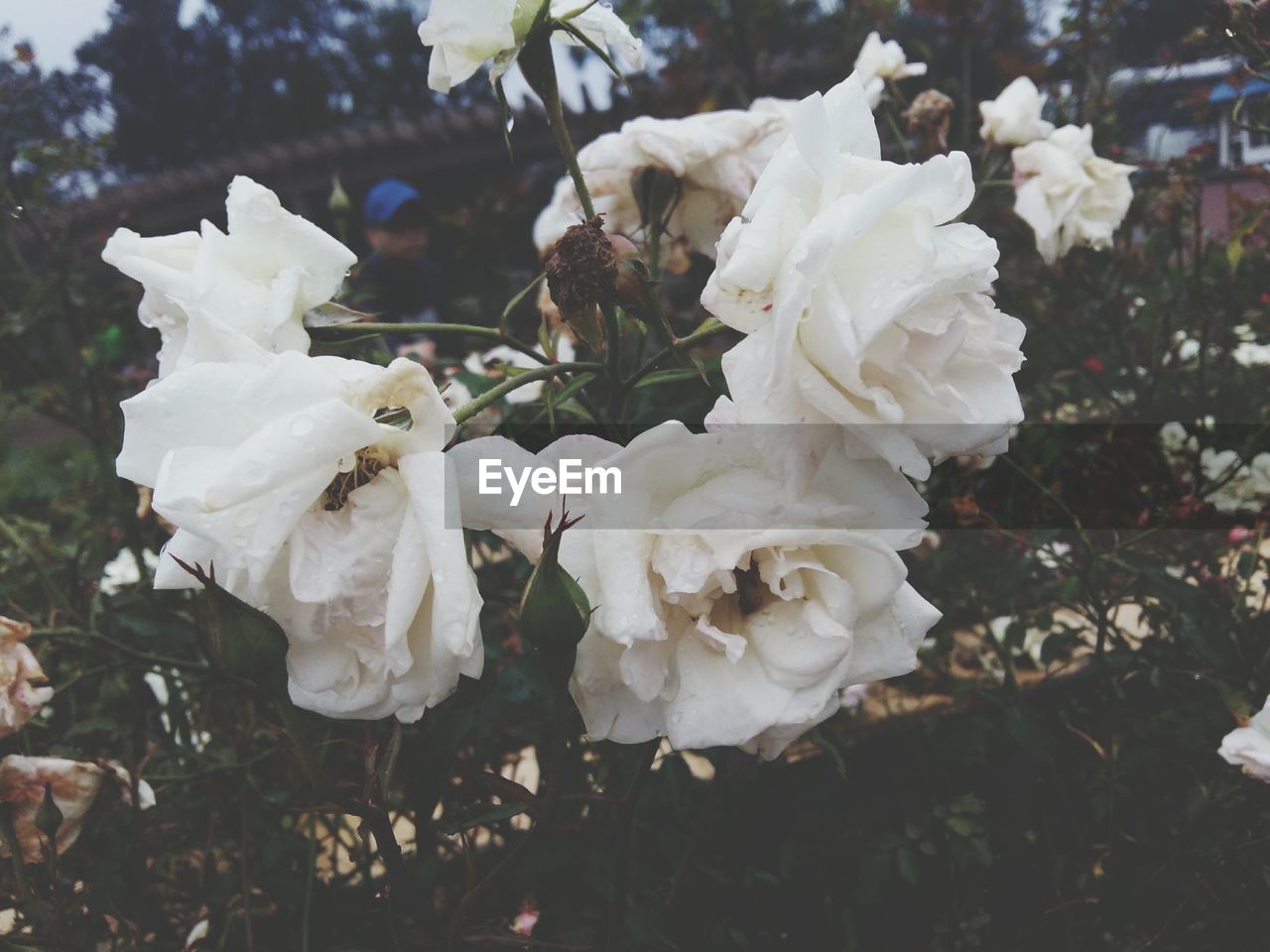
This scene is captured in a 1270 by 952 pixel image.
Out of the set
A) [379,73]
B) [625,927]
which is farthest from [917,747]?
[379,73]

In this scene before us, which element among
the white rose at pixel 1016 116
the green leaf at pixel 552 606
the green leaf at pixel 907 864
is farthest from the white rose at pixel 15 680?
the white rose at pixel 1016 116

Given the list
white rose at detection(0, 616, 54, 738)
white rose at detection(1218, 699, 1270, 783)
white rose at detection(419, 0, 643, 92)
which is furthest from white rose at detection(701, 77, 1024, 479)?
white rose at detection(0, 616, 54, 738)

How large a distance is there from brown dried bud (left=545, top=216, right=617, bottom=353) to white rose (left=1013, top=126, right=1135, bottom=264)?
0.68m

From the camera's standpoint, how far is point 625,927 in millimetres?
683

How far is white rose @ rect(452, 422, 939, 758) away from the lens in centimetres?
40

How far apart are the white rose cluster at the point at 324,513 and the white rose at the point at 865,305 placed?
0.15 m

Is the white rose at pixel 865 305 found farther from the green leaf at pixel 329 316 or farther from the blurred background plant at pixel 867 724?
the green leaf at pixel 329 316

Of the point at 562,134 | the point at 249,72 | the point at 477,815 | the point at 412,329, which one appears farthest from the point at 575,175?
the point at 249,72

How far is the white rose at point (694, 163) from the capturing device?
26.0 inches

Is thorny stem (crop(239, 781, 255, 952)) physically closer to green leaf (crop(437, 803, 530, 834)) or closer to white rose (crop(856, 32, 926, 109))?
green leaf (crop(437, 803, 530, 834))

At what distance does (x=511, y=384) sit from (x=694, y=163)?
30 centimetres

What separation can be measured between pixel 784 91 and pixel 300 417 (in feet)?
12.0

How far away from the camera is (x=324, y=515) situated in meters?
0.39

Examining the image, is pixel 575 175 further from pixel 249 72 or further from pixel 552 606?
pixel 249 72
